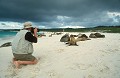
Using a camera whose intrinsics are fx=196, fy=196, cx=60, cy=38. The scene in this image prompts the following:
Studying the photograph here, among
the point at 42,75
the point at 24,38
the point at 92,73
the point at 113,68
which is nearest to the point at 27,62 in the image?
the point at 24,38

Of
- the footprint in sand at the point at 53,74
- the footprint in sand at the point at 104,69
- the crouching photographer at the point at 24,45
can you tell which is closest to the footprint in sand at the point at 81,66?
the footprint in sand at the point at 104,69

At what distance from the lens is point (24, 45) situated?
7395 mm

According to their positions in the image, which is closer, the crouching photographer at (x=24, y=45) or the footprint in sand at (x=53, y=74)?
the footprint in sand at (x=53, y=74)

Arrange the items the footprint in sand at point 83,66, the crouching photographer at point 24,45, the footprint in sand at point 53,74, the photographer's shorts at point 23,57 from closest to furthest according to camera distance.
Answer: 1. the footprint in sand at point 53,74
2. the footprint in sand at point 83,66
3. the crouching photographer at point 24,45
4. the photographer's shorts at point 23,57

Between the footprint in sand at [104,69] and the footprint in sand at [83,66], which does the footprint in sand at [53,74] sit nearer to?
the footprint in sand at [83,66]

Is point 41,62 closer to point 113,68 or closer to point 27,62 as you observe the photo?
point 27,62

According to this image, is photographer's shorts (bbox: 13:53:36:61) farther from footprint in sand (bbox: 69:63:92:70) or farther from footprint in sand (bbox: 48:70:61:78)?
footprint in sand (bbox: 69:63:92:70)

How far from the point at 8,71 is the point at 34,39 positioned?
1.49 meters

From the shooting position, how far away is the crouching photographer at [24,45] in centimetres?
730

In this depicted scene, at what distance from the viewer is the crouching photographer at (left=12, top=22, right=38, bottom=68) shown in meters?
7.30

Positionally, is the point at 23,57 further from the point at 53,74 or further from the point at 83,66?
the point at 83,66

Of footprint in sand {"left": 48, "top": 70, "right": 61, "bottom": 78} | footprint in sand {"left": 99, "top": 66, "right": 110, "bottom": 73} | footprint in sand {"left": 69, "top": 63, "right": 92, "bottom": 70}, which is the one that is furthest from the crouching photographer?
footprint in sand {"left": 99, "top": 66, "right": 110, "bottom": 73}

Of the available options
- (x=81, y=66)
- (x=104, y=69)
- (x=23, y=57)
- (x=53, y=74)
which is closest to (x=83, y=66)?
(x=81, y=66)

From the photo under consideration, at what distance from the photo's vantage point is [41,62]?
7.93 meters
